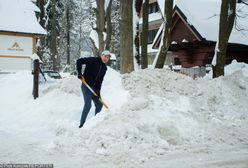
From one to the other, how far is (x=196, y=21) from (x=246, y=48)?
340 cm

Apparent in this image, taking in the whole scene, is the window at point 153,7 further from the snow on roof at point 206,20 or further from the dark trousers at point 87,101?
the dark trousers at point 87,101

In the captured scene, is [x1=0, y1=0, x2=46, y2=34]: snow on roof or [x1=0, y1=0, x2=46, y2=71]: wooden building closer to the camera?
[x1=0, y1=0, x2=46, y2=71]: wooden building

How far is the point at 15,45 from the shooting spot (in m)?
23.1

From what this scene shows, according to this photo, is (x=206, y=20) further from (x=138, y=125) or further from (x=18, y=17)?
(x=138, y=125)

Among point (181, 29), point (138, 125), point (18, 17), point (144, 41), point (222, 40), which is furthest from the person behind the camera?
point (18, 17)

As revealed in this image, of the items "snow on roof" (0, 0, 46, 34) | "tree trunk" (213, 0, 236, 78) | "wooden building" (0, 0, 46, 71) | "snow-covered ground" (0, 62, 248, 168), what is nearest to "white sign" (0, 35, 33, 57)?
"wooden building" (0, 0, 46, 71)

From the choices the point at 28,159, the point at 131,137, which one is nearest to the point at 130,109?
the point at 131,137

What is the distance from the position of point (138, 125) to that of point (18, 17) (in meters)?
20.1

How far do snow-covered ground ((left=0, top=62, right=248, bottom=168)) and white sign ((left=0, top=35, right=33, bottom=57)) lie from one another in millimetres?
13655

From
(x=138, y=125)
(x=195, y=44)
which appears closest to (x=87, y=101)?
(x=138, y=125)

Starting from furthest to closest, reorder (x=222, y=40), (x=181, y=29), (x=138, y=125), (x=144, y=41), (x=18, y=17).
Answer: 1. (x=18, y=17)
2. (x=181, y=29)
3. (x=144, y=41)
4. (x=222, y=40)
5. (x=138, y=125)

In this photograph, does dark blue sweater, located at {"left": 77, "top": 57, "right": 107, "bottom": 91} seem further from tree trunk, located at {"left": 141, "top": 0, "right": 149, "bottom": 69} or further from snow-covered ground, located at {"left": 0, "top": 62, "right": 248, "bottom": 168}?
tree trunk, located at {"left": 141, "top": 0, "right": 149, "bottom": 69}

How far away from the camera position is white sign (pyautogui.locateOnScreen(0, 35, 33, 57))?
886 inches

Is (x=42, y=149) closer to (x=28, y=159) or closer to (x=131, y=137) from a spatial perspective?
(x=28, y=159)
